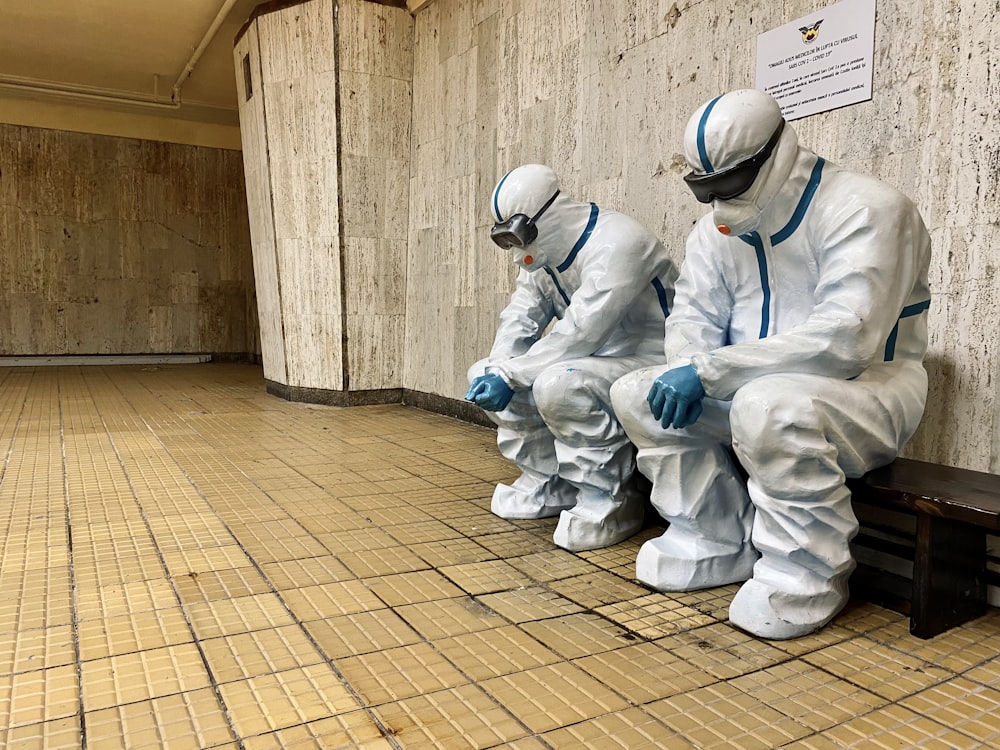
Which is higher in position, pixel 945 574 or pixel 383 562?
pixel 945 574

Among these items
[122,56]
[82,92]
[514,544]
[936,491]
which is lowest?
[514,544]

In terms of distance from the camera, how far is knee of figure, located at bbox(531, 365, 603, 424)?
2.54 meters

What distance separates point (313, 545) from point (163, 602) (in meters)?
0.59

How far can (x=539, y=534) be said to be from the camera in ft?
9.26

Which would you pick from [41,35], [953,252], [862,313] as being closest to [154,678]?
[862,313]

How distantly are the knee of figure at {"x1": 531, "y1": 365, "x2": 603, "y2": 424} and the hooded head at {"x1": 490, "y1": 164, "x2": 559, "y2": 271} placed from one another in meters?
0.47

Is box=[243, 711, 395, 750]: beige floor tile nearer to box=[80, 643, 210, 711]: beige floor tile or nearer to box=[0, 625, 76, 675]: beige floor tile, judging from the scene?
box=[80, 643, 210, 711]: beige floor tile

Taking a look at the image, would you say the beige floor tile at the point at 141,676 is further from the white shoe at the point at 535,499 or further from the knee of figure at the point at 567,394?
the white shoe at the point at 535,499

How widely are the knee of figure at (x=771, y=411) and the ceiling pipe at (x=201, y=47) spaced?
6.17m

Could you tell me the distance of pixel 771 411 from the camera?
184 cm

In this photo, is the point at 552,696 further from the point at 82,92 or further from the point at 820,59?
the point at 82,92

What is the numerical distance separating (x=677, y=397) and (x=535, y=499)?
114cm

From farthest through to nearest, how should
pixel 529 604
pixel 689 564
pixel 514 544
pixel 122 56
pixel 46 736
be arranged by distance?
pixel 122 56
pixel 514 544
pixel 689 564
pixel 529 604
pixel 46 736

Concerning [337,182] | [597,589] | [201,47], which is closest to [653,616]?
[597,589]
